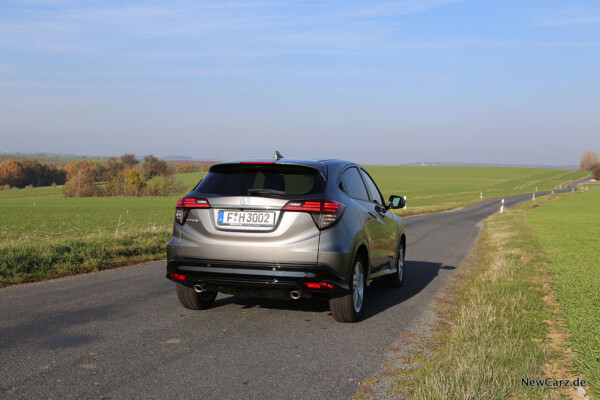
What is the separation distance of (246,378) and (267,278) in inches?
52.9

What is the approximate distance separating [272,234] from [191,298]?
63.2 inches

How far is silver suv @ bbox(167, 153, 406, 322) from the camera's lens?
523cm

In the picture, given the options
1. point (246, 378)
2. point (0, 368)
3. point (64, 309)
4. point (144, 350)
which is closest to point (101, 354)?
point (144, 350)

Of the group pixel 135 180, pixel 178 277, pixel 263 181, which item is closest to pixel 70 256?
pixel 178 277

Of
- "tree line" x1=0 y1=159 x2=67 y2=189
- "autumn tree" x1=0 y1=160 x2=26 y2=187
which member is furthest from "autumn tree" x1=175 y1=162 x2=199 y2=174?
"autumn tree" x1=0 y1=160 x2=26 y2=187

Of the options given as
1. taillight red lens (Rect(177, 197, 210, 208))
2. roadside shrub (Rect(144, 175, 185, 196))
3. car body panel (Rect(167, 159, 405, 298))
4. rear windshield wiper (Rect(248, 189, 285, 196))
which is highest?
rear windshield wiper (Rect(248, 189, 285, 196))

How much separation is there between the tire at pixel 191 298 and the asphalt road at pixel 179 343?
4.0 inches

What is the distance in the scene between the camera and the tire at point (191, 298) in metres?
6.19

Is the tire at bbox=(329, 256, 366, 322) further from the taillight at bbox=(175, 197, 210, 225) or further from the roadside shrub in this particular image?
the roadside shrub

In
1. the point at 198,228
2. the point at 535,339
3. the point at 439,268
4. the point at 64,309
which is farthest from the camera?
the point at 439,268

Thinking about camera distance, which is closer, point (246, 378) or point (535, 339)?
point (246, 378)

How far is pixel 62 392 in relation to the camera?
365 centimetres

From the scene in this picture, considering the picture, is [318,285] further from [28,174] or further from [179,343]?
[28,174]

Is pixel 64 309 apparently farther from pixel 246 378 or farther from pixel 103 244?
pixel 103 244
